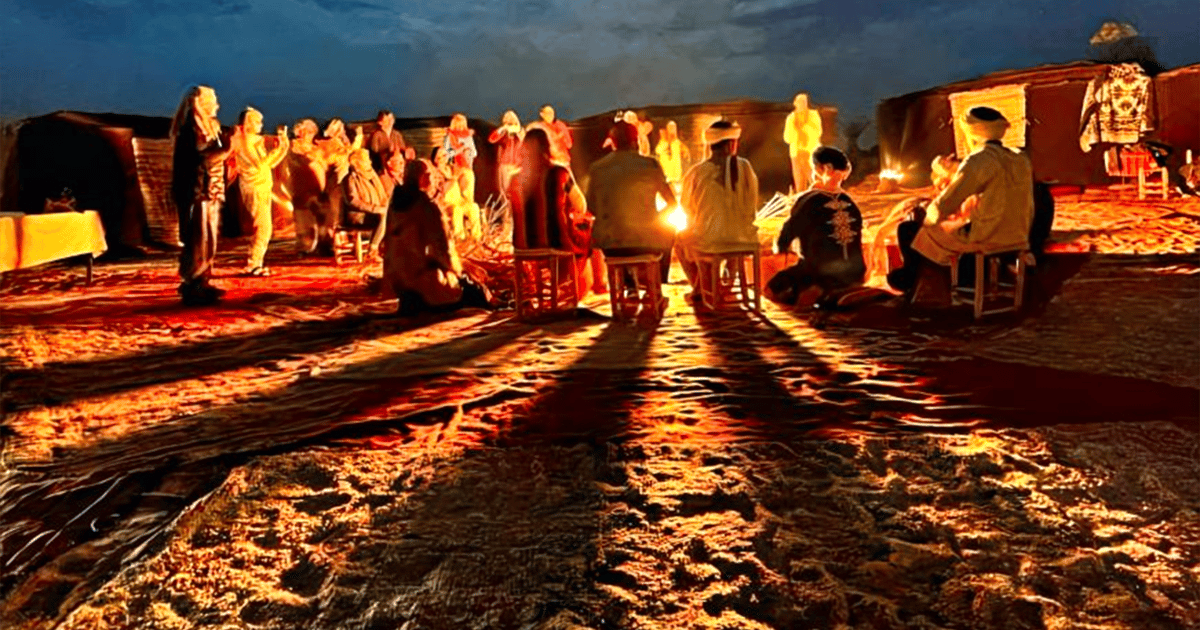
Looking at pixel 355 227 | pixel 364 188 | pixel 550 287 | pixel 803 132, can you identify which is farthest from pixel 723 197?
pixel 803 132

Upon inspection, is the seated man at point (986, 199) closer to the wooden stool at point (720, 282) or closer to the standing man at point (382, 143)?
the wooden stool at point (720, 282)

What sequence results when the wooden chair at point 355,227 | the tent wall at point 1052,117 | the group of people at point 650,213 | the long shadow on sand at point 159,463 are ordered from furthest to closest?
the tent wall at point 1052,117 < the wooden chair at point 355,227 < the group of people at point 650,213 < the long shadow on sand at point 159,463

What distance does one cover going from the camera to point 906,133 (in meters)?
18.4

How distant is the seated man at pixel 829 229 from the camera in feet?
23.9

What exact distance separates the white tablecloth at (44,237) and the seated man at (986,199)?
761 cm

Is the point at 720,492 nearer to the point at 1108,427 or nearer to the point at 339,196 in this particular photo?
the point at 1108,427

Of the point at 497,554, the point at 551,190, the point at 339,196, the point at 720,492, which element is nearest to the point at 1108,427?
the point at 720,492

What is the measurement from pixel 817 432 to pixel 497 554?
1766mm

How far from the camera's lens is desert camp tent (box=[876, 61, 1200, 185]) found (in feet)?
46.1

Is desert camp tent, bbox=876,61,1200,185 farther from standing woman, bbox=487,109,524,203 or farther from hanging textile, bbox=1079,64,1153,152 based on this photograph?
standing woman, bbox=487,109,524,203

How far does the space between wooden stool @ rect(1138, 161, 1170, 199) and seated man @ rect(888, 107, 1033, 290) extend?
8.24m

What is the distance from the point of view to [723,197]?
7.33m

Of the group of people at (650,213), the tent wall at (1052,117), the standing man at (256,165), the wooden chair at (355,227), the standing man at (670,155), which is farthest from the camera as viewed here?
the standing man at (670,155)

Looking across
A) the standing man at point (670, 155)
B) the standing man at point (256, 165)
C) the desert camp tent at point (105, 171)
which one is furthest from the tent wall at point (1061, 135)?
the standing man at point (256, 165)
